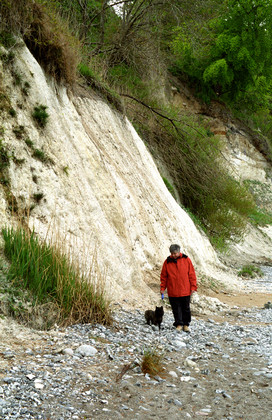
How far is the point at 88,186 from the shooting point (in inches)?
361

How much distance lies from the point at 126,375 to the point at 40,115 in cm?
600

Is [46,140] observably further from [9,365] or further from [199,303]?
[9,365]

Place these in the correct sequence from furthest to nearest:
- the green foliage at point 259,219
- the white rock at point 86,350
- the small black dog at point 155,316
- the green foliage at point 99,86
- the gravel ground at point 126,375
Result: the green foliage at point 259,219
the green foliage at point 99,86
the small black dog at point 155,316
the white rock at point 86,350
the gravel ground at point 126,375

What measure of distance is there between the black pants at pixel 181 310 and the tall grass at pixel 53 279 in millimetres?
1279

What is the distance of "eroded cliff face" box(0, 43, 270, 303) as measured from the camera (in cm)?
765

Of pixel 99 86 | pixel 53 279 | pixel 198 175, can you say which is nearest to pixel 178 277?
pixel 53 279

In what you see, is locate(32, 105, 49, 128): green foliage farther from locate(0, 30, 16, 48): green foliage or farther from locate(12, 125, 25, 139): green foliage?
locate(0, 30, 16, 48): green foliage

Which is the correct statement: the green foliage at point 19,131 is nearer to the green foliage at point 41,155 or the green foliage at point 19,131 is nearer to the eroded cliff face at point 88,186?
the eroded cliff face at point 88,186

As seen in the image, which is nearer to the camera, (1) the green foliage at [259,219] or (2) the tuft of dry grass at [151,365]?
(2) the tuft of dry grass at [151,365]

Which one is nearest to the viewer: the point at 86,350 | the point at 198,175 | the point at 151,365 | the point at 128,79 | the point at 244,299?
the point at 151,365

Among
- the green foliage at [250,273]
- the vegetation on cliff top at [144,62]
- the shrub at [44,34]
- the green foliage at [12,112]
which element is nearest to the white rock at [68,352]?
the green foliage at [12,112]

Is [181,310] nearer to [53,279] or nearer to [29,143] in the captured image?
[53,279]

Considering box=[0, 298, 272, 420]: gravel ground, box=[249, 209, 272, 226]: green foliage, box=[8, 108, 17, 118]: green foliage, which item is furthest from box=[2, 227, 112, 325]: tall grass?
box=[249, 209, 272, 226]: green foliage

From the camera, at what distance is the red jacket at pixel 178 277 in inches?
267
